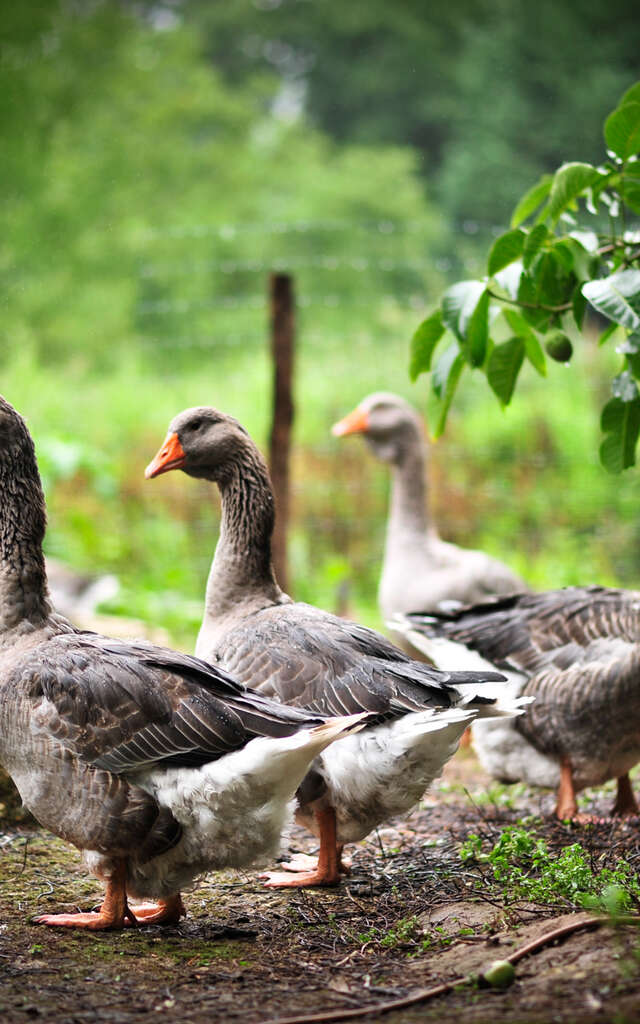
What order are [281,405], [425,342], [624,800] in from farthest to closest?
1. [281,405]
2. [624,800]
3. [425,342]

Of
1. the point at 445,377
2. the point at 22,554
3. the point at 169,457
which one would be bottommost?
the point at 22,554

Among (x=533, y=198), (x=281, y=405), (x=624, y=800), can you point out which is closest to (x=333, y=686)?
(x=624, y=800)

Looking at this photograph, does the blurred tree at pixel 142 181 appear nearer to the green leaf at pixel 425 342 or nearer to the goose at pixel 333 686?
the goose at pixel 333 686

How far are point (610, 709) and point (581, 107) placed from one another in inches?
556

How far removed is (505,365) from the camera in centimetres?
434

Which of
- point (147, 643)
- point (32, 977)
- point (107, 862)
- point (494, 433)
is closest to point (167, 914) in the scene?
point (107, 862)

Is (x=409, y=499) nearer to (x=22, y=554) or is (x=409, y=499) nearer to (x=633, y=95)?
(x=22, y=554)

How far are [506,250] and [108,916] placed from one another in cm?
263

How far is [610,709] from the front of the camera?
489 cm

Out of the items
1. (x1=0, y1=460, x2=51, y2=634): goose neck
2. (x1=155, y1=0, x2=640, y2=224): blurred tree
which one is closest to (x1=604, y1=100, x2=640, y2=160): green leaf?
(x1=0, y1=460, x2=51, y2=634): goose neck

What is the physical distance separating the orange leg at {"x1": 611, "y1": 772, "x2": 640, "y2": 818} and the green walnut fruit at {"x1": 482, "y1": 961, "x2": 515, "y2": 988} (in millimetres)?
2477

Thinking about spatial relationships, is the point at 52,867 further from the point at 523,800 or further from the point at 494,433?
the point at 494,433

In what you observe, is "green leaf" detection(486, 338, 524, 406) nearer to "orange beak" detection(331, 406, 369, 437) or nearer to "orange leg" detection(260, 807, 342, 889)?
"orange leg" detection(260, 807, 342, 889)

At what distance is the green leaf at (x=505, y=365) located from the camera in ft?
14.2
